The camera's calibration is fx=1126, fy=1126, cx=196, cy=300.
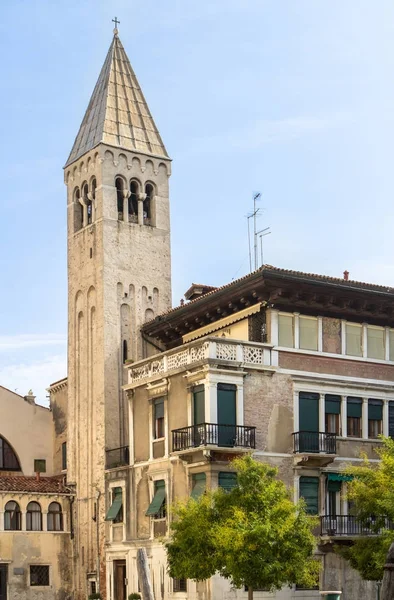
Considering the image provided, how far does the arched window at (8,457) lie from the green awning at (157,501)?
440 inches

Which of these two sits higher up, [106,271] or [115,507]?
[106,271]

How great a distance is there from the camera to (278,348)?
37.8 metres

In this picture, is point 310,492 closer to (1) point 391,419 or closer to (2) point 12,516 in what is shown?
(1) point 391,419

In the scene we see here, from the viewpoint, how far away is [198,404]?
121ft

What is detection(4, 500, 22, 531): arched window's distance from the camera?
42656mm

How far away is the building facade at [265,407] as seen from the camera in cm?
3650

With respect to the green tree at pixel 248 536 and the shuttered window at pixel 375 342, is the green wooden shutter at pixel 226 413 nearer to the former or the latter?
the green tree at pixel 248 536

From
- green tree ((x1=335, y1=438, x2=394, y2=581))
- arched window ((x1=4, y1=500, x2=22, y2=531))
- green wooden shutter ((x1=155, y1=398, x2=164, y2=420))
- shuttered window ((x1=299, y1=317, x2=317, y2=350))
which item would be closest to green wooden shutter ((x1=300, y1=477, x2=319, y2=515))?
green tree ((x1=335, y1=438, x2=394, y2=581))

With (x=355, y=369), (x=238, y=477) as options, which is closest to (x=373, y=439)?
(x=355, y=369)

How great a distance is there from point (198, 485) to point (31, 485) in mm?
9997

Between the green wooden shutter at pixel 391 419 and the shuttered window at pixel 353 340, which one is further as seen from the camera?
the green wooden shutter at pixel 391 419

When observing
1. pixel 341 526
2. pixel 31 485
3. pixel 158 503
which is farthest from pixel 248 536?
pixel 31 485

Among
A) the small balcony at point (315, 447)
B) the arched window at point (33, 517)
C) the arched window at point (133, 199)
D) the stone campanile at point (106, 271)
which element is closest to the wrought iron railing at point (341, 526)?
the small balcony at point (315, 447)

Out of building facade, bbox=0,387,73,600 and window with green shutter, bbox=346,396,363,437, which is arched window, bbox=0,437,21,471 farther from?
window with green shutter, bbox=346,396,363,437
